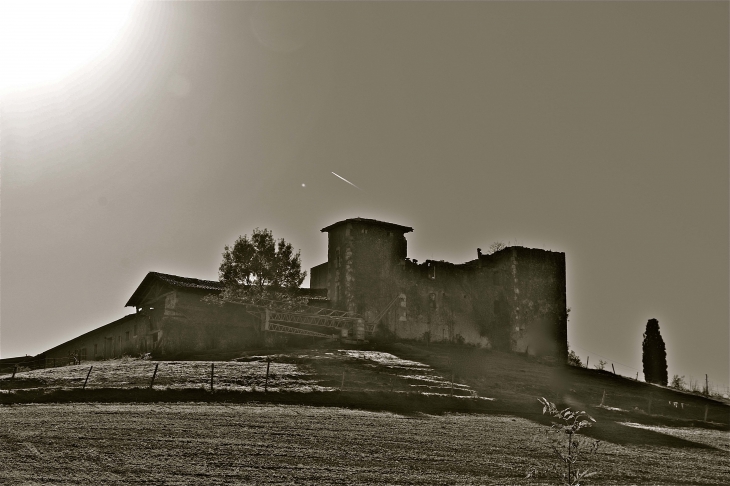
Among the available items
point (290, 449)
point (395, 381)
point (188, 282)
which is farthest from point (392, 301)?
point (290, 449)

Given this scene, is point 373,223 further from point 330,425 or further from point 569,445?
point 569,445

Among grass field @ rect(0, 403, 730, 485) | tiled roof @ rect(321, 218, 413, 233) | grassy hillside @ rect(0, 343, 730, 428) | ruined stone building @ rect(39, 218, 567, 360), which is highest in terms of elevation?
tiled roof @ rect(321, 218, 413, 233)

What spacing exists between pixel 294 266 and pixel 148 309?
29.0ft

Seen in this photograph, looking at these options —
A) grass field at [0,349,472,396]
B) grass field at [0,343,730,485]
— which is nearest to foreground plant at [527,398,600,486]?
grass field at [0,343,730,485]

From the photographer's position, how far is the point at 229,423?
2427 centimetres

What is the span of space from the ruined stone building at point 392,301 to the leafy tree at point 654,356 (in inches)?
227

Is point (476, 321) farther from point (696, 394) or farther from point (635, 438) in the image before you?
point (635, 438)

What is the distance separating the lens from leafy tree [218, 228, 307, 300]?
151ft

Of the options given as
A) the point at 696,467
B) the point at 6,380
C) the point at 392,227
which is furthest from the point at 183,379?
the point at 392,227

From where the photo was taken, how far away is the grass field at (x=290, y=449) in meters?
18.9

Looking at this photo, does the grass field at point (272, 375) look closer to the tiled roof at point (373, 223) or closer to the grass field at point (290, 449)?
the grass field at point (290, 449)

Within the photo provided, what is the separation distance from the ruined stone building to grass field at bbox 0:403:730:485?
18.0 meters

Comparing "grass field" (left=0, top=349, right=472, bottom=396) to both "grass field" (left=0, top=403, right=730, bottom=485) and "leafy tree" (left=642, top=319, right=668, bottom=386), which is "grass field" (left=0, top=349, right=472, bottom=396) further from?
"leafy tree" (left=642, top=319, right=668, bottom=386)

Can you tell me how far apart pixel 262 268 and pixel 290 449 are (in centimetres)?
2553
